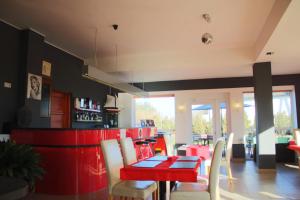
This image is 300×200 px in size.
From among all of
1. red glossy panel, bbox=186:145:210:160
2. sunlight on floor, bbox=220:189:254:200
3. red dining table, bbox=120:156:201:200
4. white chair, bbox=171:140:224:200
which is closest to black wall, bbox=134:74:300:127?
red glossy panel, bbox=186:145:210:160

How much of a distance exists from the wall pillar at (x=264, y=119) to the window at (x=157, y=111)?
4.73 m

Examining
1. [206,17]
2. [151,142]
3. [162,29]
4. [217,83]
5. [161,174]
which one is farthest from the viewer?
[217,83]

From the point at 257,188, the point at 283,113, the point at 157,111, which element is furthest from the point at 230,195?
the point at 157,111

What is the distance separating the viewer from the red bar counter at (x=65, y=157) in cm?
463

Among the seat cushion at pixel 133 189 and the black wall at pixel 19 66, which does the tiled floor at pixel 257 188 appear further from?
the black wall at pixel 19 66

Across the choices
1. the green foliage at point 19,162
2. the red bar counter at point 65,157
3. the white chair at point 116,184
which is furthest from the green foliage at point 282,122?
the green foliage at point 19,162

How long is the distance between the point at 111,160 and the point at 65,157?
1.59 metres

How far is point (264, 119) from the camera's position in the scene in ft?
23.2

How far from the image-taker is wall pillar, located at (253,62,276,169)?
7004mm

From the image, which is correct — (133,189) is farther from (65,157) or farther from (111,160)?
(65,157)

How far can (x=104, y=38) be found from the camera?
625 cm

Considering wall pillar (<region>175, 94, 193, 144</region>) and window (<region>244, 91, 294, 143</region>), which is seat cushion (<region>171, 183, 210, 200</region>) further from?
window (<region>244, 91, 294, 143</region>)

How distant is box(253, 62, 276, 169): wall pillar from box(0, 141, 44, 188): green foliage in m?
5.36

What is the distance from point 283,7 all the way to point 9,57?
16.3 ft
